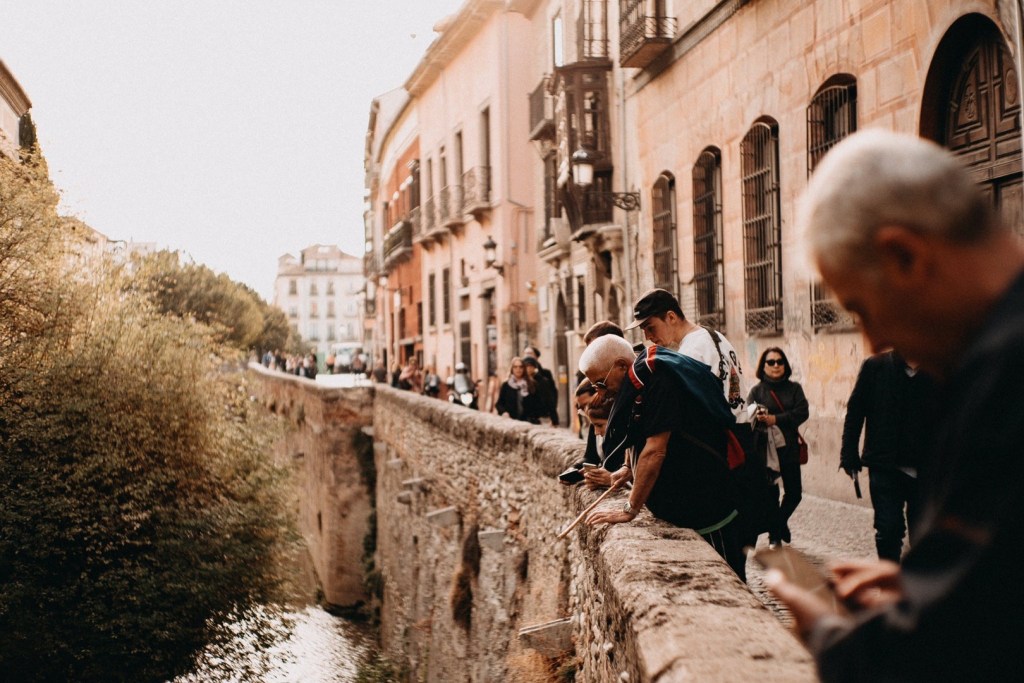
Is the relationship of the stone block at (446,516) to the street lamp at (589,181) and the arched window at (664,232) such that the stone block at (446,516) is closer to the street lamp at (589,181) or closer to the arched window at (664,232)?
the arched window at (664,232)

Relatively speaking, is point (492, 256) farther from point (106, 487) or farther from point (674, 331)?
point (674, 331)

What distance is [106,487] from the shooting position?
13891 mm

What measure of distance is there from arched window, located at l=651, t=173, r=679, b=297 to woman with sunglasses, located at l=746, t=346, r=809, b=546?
727 cm

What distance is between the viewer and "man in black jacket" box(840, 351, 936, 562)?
20.8ft

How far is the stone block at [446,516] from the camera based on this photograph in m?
12.9

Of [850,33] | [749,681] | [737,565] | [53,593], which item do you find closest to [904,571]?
[749,681]

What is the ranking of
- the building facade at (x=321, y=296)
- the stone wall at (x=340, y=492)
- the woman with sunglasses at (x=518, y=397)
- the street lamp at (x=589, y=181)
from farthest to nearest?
1. the building facade at (x=321, y=296)
2. the stone wall at (x=340, y=492)
3. the street lamp at (x=589, y=181)
4. the woman with sunglasses at (x=518, y=397)

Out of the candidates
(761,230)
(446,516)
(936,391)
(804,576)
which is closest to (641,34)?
(761,230)

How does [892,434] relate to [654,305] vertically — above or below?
below

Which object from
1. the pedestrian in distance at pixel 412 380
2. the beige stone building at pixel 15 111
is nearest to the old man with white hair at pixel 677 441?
the beige stone building at pixel 15 111

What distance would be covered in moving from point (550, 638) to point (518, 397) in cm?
783

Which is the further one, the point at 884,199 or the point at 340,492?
the point at 340,492

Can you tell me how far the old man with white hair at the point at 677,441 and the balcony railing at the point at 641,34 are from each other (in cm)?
1046

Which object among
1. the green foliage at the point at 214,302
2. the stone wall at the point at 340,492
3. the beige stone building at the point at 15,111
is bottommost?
the stone wall at the point at 340,492
